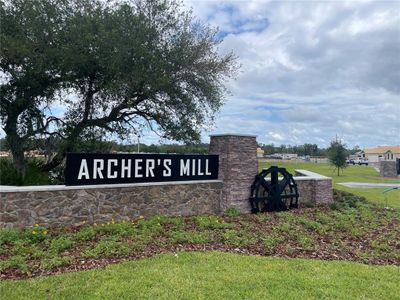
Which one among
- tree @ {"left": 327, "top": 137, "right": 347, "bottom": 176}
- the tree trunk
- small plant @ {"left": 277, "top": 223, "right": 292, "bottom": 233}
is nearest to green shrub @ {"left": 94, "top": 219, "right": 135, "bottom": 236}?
small plant @ {"left": 277, "top": 223, "right": 292, "bottom": 233}

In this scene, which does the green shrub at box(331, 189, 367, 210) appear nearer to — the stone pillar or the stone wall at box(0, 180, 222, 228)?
the stone pillar

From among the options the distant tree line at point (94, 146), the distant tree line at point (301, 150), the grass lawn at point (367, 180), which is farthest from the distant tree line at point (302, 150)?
the distant tree line at point (94, 146)

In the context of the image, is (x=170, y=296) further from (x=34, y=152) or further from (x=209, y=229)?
(x=34, y=152)

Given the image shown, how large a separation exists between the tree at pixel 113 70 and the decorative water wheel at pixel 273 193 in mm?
4313

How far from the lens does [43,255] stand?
559 centimetres

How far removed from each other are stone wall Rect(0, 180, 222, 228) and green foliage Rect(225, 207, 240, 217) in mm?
264

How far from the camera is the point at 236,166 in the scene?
9.73 m

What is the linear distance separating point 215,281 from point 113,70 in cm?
834

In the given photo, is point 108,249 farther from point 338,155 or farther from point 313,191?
point 338,155

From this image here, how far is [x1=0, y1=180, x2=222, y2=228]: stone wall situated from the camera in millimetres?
7071

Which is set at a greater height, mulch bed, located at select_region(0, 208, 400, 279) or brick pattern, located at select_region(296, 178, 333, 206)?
brick pattern, located at select_region(296, 178, 333, 206)

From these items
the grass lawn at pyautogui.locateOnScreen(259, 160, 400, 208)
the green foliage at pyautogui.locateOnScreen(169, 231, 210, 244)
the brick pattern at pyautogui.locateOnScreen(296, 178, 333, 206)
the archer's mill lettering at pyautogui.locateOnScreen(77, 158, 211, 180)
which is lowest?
the grass lawn at pyautogui.locateOnScreen(259, 160, 400, 208)

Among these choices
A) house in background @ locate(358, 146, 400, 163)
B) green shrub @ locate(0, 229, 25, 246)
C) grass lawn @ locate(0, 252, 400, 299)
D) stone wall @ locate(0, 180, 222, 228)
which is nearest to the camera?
grass lawn @ locate(0, 252, 400, 299)

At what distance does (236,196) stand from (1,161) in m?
7.29
